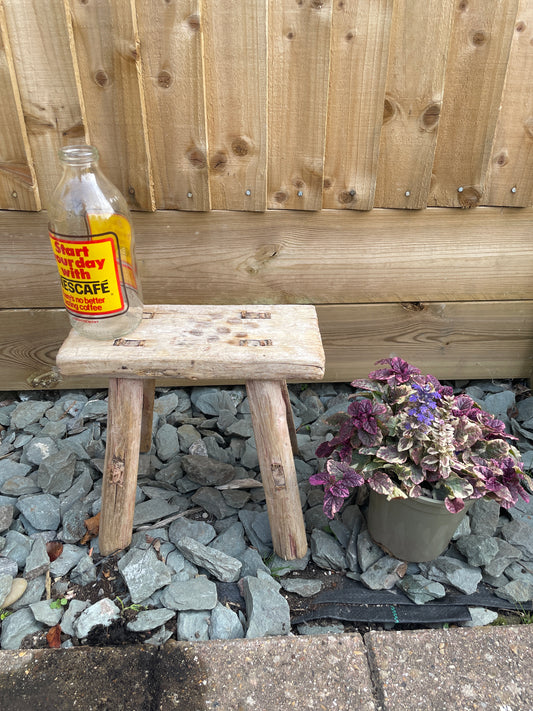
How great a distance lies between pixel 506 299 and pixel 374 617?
59.7 inches

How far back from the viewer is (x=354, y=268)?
2.28 m

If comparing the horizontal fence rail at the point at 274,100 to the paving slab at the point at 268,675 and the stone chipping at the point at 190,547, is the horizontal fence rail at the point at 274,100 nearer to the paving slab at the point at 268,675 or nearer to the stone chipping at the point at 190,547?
the stone chipping at the point at 190,547

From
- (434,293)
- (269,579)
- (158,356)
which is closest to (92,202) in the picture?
(158,356)

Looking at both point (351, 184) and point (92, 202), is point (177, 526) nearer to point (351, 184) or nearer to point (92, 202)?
point (92, 202)

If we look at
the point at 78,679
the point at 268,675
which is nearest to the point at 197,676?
the point at 268,675

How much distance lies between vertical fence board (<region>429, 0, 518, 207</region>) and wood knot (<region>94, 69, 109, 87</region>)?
3.91 ft

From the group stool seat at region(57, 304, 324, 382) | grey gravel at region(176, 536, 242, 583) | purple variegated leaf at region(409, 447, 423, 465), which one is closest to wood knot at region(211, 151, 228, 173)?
stool seat at region(57, 304, 324, 382)

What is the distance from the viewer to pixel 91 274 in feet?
4.85

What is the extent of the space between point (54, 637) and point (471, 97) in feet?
7.46

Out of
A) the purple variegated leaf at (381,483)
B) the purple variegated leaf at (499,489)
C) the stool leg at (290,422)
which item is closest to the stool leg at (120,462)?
the stool leg at (290,422)

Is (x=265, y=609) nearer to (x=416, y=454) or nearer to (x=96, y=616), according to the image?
(x=96, y=616)

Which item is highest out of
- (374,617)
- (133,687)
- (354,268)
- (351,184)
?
(351,184)

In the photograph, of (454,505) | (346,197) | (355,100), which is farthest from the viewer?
(346,197)

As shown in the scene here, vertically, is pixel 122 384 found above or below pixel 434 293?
above
